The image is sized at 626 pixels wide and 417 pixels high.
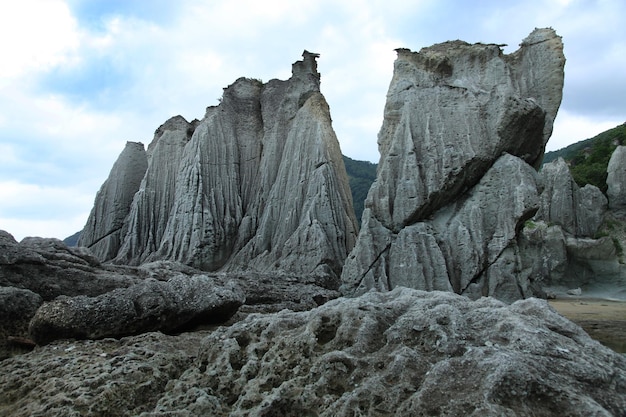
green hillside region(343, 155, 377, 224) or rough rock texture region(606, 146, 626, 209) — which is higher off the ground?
green hillside region(343, 155, 377, 224)

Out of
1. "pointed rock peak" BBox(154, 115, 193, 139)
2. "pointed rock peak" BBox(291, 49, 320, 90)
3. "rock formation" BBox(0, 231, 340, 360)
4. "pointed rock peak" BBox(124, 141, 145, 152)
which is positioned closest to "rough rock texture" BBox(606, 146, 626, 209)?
"pointed rock peak" BBox(291, 49, 320, 90)

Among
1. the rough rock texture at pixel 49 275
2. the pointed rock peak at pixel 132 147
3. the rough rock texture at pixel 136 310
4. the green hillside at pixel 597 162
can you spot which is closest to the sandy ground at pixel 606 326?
the rough rock texture at pixel 136 310

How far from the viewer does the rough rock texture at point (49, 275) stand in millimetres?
6719

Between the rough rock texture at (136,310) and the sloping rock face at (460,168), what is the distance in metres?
9.60

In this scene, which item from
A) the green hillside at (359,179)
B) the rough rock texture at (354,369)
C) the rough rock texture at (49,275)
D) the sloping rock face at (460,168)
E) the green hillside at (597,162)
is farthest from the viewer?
the green hillside at (359,179)

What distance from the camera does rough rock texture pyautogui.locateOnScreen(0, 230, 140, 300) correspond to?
22.0ft

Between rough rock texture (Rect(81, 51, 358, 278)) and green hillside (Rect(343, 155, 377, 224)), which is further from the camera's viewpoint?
green hillside (Rect(343, 155, 377, 224))

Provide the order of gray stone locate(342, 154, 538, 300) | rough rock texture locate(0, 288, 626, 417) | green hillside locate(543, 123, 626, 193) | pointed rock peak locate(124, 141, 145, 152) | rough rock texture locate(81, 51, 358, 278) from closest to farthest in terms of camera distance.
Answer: rough rock texture locate(0, 288, 626, 417) → gray stone locate(342, 154, 538, 300) → rough rock texture locate(81, 51, 358, 278) → pointed rock peak locate(124, 141, 145, 152) → green hillside locate(543, 123, 626, 193)

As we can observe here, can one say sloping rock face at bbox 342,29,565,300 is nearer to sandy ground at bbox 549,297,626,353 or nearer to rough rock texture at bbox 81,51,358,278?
sandy ground at bbox 549,297,626,353

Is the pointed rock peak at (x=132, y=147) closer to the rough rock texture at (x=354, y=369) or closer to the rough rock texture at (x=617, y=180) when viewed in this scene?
the rough rock texture at (x=354, y=369)

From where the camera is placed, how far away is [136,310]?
→ 559cm

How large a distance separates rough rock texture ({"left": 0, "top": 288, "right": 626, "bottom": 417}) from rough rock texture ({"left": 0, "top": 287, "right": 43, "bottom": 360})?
660 mm

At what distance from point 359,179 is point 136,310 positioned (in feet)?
187

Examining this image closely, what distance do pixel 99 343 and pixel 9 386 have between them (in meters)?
0.96
